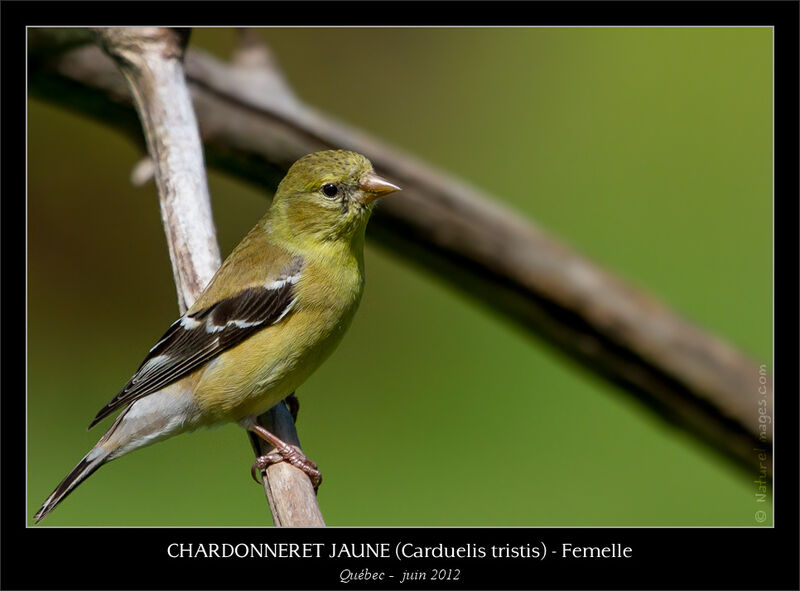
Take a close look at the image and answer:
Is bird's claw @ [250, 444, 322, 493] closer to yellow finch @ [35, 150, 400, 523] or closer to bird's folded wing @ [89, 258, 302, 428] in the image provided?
yellow finch @ [35, 150, 400, 523]

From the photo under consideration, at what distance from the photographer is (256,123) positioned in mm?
3783

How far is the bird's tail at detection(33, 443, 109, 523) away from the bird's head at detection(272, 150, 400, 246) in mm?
980

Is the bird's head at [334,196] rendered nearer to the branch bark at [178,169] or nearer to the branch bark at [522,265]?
the branch bark at [178,169]

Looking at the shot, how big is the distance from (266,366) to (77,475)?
2.27 ft

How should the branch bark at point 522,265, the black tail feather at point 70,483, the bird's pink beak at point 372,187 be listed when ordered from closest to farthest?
the black tail feather at point 70,483, the bird's pink beak at point 372,187, the branch bark at point 522,265

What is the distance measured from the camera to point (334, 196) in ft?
9.77

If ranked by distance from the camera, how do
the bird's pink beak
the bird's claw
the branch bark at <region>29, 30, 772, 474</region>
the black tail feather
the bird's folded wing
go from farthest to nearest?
the branch bark at <region>29, 30, 772, 474</region>, the bird's pink beak, the bird's folded wing, the black tail feather, the bird's claw

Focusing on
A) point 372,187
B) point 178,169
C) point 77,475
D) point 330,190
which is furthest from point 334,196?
point 77,475

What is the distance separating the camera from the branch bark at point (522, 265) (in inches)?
149

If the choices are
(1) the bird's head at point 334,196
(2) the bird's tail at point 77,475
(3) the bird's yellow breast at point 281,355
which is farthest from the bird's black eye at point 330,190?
(2) the bird's tail at point 77,475

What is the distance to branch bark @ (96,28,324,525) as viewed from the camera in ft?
9.00

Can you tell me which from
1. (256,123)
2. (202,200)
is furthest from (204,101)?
(202,200)

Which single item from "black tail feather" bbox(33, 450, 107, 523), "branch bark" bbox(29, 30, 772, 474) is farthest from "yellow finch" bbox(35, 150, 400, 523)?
"branch bark" bbox(29, 30, 772, 474)

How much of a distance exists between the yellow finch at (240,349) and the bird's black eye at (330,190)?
4 centimetres
